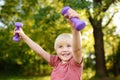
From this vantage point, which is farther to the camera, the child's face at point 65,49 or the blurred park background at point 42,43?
the blurred park background at point 42,43

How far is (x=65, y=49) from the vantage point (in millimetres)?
3168

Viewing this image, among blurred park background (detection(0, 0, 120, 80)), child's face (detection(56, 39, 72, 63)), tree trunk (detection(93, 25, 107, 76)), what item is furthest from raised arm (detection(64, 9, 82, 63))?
tree trunk (detection(93, 25, 107, 76))

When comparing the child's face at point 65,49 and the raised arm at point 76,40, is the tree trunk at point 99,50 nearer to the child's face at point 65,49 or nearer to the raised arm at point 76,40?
the child's face at point 65,49

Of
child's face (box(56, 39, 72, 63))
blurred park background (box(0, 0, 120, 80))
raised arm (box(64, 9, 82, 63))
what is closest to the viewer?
raised arm (box(64, 9, 82, 63))

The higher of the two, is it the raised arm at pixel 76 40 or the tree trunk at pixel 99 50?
the raised arm at pixel 76 40

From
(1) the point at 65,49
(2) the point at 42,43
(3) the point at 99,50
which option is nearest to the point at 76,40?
(1) the point at 65,49

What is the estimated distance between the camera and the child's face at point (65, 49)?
10.3 feet

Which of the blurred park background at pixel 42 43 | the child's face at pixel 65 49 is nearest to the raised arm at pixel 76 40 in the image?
the child's face at pixel 65 49

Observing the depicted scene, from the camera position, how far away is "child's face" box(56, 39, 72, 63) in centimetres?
Result: 315

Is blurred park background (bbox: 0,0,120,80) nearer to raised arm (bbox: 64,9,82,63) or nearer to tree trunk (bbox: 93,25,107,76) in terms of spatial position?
tree trunk (bbox: 93,25,107,76)

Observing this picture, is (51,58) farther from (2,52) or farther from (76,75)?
(2,52)

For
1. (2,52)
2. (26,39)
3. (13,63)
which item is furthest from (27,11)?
(26,39)

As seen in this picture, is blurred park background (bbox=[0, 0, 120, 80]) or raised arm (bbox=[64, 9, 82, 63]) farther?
blurred park background (bbox=[0, 0, 120, 80])

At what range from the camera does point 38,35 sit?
22.6 meters
